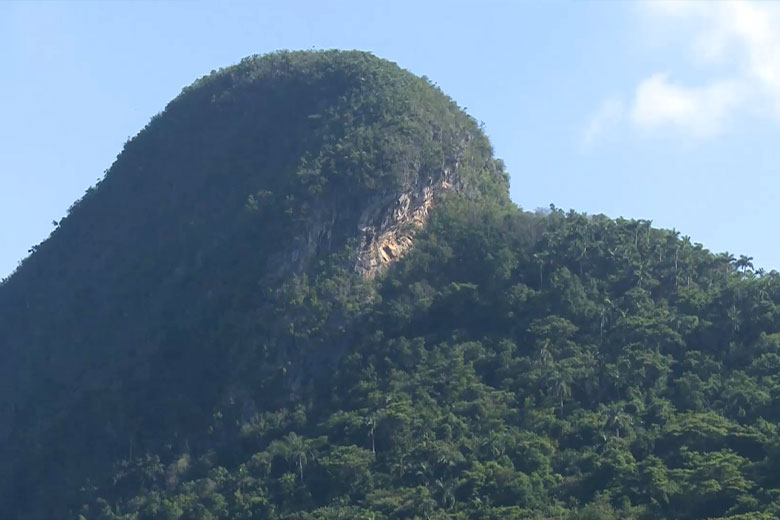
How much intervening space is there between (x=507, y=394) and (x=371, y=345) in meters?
8.53

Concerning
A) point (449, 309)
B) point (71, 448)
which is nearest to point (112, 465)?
point (71, 448)

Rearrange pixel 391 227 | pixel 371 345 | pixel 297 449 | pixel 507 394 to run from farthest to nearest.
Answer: pixel 391 227, pixel 371 345, pixel 507 394, pixel 297 449

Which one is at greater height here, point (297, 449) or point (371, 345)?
point (371, 345)

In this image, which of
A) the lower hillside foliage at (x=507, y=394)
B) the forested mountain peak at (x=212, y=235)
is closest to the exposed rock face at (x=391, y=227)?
the forested mountain peak at (x=212, y=235)

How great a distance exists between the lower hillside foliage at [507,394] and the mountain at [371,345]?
0.14 m

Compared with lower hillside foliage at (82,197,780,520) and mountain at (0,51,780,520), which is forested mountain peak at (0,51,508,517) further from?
lower hillside foliage at (82,197,780,520)

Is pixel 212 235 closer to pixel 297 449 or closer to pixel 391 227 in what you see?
pixel 391 227

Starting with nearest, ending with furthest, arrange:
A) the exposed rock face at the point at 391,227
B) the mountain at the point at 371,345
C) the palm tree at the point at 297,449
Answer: the mountain at the point at 371,345, the palm tree at the point at 297,449, the exposed rock face at the point at 391,227

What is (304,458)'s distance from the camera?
7588cm

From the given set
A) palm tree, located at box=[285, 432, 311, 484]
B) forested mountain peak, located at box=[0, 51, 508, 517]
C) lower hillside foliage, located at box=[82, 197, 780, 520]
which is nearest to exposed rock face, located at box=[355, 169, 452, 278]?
forested mountain peak, located at box=[0, 51, 508, 517]

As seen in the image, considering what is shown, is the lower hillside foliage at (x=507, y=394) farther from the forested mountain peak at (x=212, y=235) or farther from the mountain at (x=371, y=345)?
the forested mountain peak at (x=212, y=235)

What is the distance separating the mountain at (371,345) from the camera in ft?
238

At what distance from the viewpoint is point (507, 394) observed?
257ft

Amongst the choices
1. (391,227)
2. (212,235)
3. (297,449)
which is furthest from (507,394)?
(212,235)
